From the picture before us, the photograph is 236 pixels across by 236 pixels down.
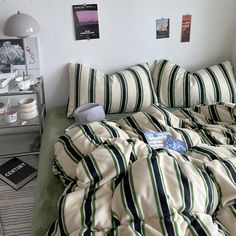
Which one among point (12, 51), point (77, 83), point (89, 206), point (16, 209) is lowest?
point (16, 209)

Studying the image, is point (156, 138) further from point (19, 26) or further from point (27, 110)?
point (19, 26)

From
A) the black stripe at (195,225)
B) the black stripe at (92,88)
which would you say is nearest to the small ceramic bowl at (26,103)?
the black stripe at (92,88)

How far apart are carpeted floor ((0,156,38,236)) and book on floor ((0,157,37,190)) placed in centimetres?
3

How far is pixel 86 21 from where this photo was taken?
1893mm

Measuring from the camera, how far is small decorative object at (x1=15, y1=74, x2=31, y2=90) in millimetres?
1787

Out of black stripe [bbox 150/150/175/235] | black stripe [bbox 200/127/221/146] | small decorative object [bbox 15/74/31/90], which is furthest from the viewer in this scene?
small decorative object [bbox 15/74/31/90]

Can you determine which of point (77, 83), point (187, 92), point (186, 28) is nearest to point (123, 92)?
point (77, 83)

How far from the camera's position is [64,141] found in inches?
53.3

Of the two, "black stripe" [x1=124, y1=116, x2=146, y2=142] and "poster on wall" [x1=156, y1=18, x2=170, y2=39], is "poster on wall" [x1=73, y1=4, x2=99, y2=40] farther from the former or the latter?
"black stripe" [x1=124, y1=116, x2=146, y2=142]

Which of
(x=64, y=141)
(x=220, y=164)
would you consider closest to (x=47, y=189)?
(x=64, y=141)

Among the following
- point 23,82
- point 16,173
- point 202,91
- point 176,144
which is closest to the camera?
point 176,144

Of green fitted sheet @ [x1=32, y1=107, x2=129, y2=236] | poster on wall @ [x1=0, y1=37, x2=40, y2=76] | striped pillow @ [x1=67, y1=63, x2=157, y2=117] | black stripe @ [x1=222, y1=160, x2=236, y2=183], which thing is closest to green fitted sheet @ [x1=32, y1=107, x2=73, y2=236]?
green fitted sheet @ [x1=32, y1=107, x2=129, y2=236]

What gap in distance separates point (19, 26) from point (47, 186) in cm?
91

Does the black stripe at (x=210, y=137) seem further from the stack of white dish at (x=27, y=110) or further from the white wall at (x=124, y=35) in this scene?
the stack of white dish at (x=27, y=110)
